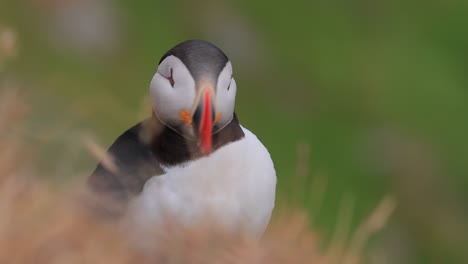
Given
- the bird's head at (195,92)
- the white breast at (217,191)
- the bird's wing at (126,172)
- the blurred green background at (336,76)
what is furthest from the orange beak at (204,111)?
the blurred green background at (336,76)

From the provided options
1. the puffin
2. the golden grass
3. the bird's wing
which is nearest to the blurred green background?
the bird's wing

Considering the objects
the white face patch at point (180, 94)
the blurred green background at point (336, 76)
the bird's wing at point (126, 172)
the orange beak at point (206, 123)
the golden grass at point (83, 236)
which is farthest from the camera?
the blurred green background at point (336, 76)

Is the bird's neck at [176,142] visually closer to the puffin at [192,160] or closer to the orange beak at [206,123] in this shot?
the puffin at [192,160]

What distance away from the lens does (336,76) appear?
72.9 feet

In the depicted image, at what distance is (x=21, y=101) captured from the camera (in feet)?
12.8

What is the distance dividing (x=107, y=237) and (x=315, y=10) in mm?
19597

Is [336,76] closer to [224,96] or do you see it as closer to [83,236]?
[224,96]

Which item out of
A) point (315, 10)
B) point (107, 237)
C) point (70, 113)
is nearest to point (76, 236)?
point (107, 237)

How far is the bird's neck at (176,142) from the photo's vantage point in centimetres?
487

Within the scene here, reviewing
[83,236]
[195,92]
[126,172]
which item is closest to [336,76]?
[126,172]

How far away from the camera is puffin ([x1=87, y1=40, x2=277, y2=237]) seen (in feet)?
15.1

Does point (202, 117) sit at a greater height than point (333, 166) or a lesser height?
greater

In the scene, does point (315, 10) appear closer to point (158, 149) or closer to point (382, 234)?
point (382, 234)

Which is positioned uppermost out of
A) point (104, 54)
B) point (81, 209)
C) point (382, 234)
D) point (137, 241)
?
point (81, 209)
